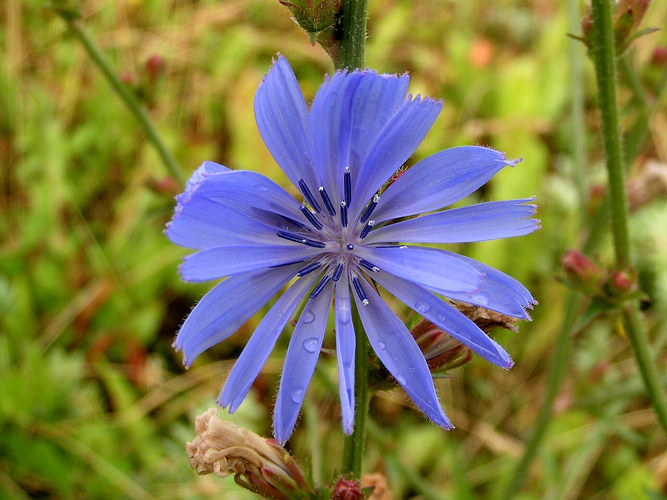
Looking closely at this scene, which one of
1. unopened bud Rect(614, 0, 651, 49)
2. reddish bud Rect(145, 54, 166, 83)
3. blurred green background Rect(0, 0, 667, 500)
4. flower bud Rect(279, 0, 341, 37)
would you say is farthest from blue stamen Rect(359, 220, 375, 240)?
reddish bud Rect(145, 54, 166, 83)

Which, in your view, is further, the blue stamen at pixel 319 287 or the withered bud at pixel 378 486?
the withered bud at pixel 378 486

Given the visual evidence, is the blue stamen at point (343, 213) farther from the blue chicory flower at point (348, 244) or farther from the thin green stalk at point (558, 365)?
the thin green stalk at point (558, 365)

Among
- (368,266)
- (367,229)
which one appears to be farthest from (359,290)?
(367,229)

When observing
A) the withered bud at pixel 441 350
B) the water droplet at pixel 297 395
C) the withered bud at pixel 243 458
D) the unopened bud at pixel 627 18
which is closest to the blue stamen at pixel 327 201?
the withered bud at pixel 441 350

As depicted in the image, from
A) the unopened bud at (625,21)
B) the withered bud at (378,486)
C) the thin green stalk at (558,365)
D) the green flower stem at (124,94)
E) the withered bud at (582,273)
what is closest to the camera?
the withered bud at (378,486)

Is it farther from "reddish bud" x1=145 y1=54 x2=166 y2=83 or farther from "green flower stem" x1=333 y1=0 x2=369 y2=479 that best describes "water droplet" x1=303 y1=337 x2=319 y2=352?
"reddish bud" x1=145 y1=54 x2=166 y2=83

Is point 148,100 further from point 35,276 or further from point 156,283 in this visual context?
point 35,276

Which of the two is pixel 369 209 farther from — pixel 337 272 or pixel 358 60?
pixel 358 60
